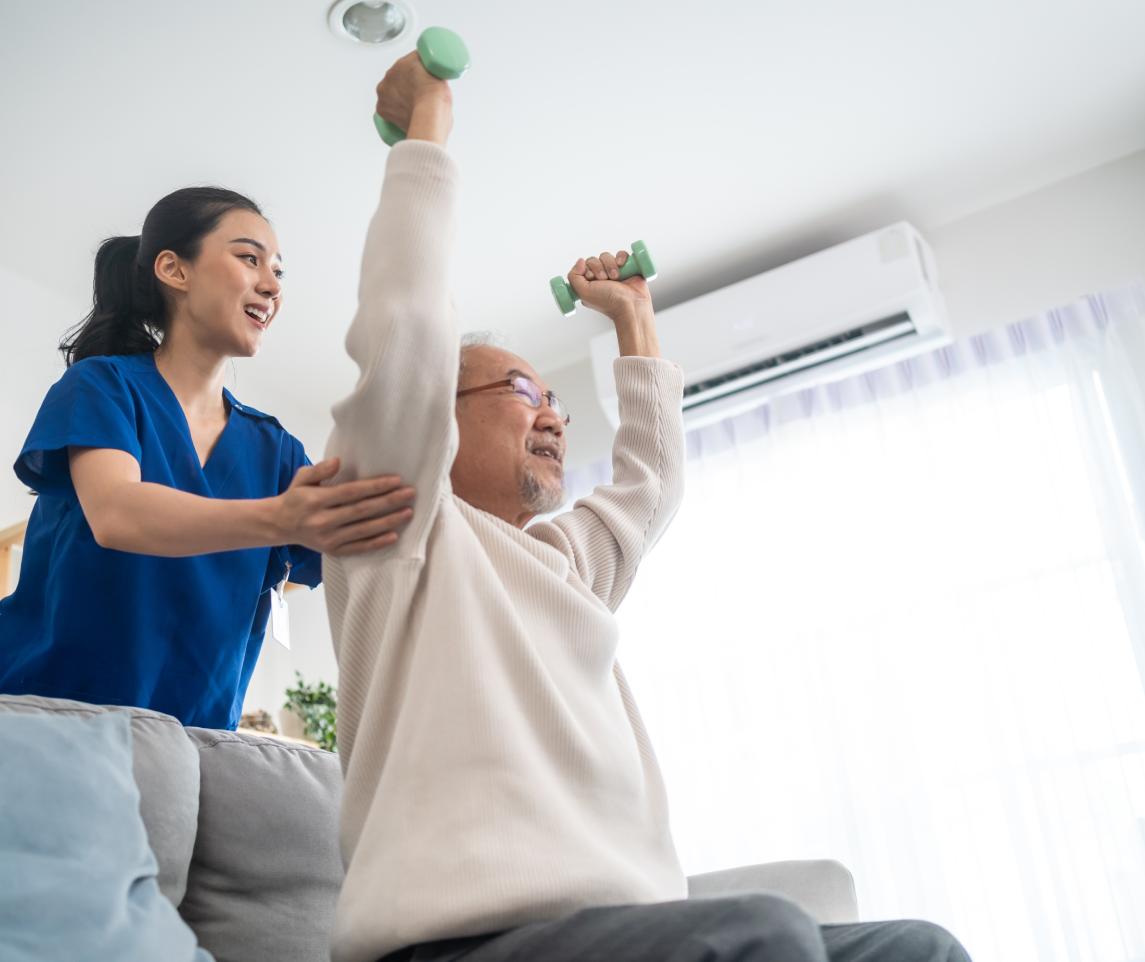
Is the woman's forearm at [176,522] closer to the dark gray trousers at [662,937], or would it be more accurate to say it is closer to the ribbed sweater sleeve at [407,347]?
the ribbed sweater sleeve at [407,347]

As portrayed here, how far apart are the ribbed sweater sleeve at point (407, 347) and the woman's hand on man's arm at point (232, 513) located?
2 centimetres

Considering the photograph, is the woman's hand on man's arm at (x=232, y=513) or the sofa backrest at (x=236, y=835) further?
the sofa backrest at (x=236, y=835)

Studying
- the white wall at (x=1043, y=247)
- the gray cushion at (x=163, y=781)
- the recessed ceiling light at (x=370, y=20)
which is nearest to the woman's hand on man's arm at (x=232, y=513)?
the gray cushion at (x=163, y=781)

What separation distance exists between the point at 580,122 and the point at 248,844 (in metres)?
2.26

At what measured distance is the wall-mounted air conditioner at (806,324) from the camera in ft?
11.5

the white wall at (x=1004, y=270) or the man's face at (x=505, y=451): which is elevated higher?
the white wall at (x=1004, y=270)

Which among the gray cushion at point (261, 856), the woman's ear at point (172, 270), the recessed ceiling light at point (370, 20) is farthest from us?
the recessed ceiling light at point (370, 20)

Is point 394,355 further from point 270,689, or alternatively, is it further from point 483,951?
point 270,689

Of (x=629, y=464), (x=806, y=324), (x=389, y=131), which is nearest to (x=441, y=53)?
(x=389, y=131)

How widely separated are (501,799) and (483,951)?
0.43ft

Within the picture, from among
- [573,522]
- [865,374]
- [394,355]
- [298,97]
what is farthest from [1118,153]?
[394,355]

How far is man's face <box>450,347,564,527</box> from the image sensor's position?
1523mm

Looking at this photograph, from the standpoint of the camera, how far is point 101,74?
2.79 meters

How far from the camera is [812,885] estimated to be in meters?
1.51
